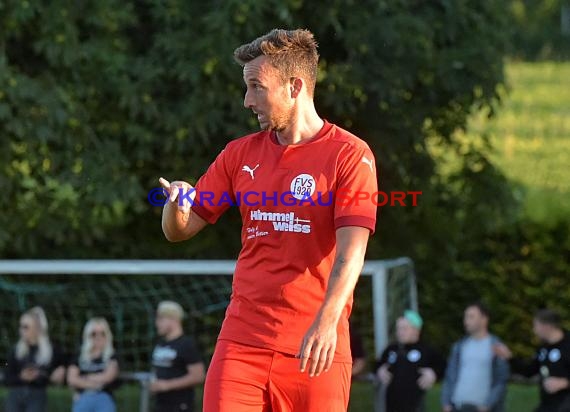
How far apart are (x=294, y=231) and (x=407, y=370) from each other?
551 centimetres

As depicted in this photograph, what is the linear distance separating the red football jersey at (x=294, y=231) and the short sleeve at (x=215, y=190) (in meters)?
0.17

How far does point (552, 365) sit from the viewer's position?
10094 mm

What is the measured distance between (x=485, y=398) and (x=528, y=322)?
578 centimetres

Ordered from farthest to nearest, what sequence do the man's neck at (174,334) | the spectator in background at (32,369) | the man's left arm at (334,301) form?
the spectator in background at (32,369) → the man's neck at (174,334) → the man's left arm at (334,301)

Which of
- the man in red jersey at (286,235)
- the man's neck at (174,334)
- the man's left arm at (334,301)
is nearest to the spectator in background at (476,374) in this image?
the man's neck at (174,334)

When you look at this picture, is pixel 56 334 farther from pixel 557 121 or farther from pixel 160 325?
pixel 557 121

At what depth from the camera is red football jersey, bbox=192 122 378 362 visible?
203 inches

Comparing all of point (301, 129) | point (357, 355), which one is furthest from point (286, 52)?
point (357, 355)

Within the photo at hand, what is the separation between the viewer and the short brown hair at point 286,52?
5.19 m

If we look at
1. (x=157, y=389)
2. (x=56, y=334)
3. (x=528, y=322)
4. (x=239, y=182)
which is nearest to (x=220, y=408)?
(x=239, y=182)

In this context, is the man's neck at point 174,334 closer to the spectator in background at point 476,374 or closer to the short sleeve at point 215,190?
the spectator in background at point 476,374

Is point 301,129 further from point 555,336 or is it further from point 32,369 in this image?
point 32,369

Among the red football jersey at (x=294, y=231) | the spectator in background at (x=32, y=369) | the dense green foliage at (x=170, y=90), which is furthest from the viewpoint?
the dense green foliage at (x=170, y=90)

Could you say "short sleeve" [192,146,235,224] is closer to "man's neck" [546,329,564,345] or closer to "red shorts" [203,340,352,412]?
"red shorts" [203,340,352,412]
